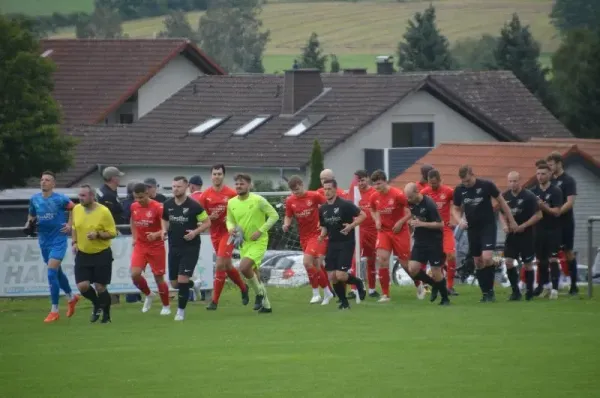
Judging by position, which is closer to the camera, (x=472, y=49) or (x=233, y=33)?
(x=472, y=49)

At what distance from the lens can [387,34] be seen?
374 ft

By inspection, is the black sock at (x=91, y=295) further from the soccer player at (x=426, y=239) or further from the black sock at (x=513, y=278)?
the black sock at (x=513, y=278)

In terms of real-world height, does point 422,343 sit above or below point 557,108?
below

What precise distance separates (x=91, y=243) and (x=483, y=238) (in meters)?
5.74

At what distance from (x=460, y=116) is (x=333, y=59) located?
1483 inches

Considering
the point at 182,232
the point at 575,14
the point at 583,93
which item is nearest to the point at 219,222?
the point at 182,232

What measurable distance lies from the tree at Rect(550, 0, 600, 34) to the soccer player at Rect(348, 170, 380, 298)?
79348mm

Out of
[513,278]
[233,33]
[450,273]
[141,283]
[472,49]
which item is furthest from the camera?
[233,33]

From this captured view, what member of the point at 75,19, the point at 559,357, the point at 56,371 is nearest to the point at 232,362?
the point at 56,371

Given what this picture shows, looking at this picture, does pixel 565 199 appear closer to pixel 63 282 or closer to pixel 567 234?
pixel 567 234

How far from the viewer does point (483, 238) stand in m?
21.6

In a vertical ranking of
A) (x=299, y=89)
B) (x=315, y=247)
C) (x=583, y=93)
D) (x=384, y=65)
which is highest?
(x=384, y=65)

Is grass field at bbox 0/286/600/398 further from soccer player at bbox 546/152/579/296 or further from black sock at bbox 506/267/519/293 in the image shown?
soccer player at bbox 546/152/579/296

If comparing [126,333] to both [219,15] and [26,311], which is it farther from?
[219,15]
